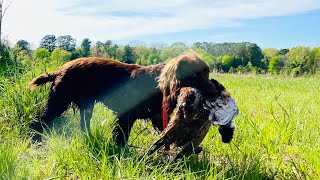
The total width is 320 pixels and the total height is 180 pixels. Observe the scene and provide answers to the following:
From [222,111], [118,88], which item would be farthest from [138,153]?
[222,111]

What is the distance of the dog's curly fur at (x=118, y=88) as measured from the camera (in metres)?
3.11

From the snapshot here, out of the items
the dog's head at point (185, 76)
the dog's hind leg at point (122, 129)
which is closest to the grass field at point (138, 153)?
→ the dog's hind leg at point (122, 129)

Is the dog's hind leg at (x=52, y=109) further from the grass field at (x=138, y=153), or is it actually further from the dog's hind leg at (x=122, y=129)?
the dog's hind leg at (x=122, y=129)

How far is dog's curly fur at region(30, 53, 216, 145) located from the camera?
3.11 m

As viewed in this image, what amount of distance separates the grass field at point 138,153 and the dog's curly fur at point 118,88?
17 cm

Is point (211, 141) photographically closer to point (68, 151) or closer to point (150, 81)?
point (150, 81)

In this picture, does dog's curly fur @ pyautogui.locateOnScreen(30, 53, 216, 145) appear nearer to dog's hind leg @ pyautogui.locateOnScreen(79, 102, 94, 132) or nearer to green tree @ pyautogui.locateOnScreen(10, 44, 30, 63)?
dog's hind leg @ pyautogui.locateOnScreen(79, 102, 94, 132)

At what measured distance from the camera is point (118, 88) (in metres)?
3.63

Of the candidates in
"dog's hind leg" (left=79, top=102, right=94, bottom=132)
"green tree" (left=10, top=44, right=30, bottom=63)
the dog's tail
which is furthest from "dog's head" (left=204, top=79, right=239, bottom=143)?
"green tree" (left=10, top=44, right=30, bottom=63)

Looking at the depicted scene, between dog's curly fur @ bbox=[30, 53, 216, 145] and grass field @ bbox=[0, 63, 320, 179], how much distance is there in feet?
0.57

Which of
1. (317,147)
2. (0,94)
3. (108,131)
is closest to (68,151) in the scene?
(108,131)

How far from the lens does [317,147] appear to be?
3.14m

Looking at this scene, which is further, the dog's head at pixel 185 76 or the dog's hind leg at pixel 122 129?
the dog's hind leg at pixel 122 129

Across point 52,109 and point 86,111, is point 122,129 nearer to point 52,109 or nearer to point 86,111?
point 86,111
